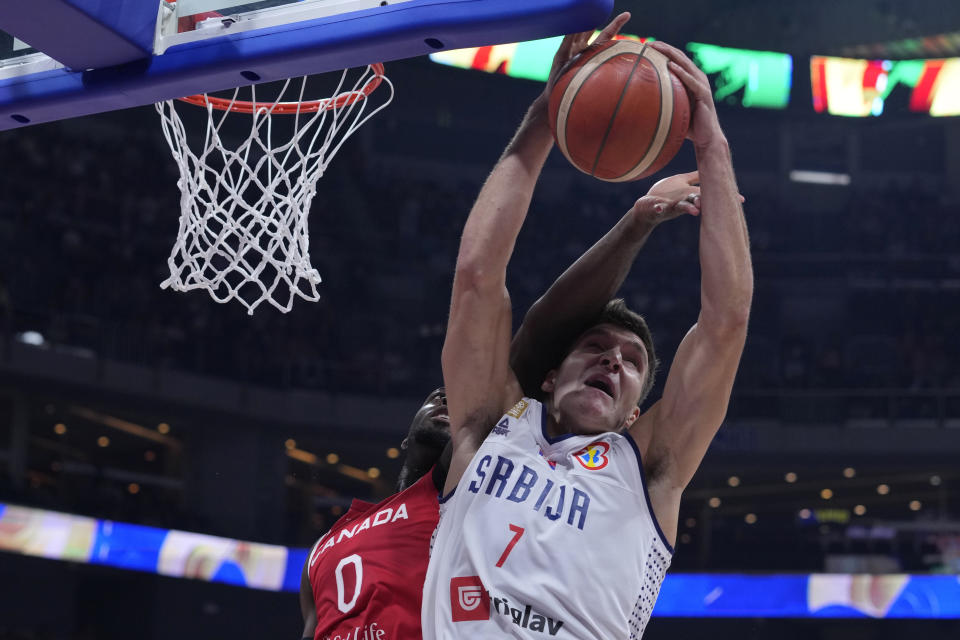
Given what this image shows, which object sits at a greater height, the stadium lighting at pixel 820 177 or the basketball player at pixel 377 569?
the stadium lighting at pixel 820 177

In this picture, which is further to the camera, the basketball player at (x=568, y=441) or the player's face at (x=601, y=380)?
the player's face at (x=601, y=380)

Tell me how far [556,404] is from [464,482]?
277 mm

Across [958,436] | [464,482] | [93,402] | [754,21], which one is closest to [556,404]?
[464,482]

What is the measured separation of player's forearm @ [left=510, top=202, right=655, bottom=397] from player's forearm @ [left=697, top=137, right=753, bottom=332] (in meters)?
0.35

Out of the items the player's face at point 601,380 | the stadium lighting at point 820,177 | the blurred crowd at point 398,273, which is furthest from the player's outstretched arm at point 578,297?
the stadium lighting at point 820,177

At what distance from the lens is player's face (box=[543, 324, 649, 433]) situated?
2168 millimetres

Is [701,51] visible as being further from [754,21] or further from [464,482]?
[464,482]

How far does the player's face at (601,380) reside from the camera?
85.4 inches

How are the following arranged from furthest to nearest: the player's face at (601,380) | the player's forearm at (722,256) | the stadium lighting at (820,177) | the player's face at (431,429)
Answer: the stadium lighting at (820,177), the player's face at (431,429), the player's face at (601,380), the player's forearm at (722,256)

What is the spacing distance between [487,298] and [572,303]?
0.38m

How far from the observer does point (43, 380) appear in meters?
11.6

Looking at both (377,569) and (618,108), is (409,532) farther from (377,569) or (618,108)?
(618,108)

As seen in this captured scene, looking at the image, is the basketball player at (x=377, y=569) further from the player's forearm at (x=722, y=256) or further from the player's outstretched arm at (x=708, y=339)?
the player's forearm at (x=722, y=256)

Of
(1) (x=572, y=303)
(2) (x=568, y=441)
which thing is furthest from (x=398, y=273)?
(2) (x=568, y=441)
